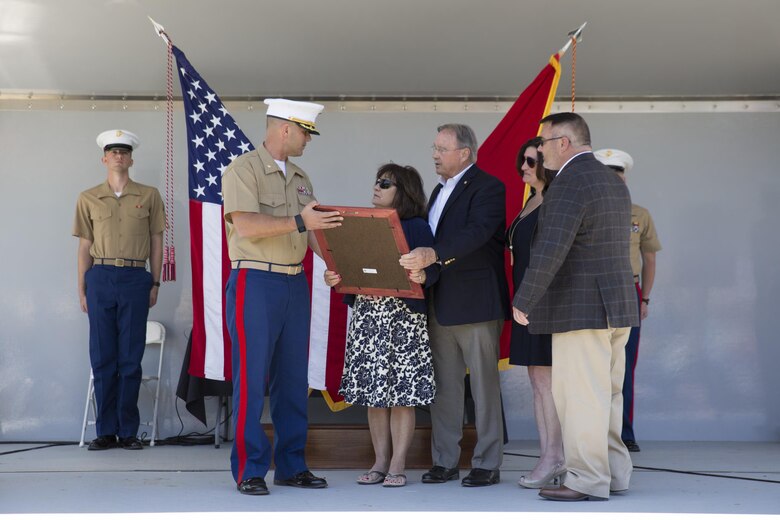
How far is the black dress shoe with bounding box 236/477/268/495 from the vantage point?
381cm

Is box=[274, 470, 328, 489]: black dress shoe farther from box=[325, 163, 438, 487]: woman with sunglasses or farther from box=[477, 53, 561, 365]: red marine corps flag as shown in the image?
box=[477, 53, 561, 365]: red marine corps flag

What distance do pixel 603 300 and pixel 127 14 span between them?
9.95 ft

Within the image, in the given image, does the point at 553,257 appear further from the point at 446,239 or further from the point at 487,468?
the point at 487,468

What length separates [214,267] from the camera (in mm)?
5379

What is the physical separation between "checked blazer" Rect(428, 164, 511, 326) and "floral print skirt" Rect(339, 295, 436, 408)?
0.55ft

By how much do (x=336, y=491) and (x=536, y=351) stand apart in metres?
1.09

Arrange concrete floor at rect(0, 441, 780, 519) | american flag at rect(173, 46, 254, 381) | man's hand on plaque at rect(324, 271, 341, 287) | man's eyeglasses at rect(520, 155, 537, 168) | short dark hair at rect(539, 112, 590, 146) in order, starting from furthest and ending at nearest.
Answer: american flag at rect(173, 46, 254, 381), man's eyeglasses at rect(520, 155, 537, 168), man's hand on plaque at rect(324, 271, 341, 287), short dark hair at rect(539, 112, 590, 146), concrete floor at rect(0, 441, 780, 519)

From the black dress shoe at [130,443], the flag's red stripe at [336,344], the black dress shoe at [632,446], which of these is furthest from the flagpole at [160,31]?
the black dress shoe at [632,446]

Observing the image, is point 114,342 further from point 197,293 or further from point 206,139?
point 206,139

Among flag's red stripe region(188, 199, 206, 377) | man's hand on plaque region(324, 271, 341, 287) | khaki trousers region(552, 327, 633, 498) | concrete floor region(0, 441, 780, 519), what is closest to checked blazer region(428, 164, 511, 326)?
man's hand on plaque region(324, 271, 341, 287)

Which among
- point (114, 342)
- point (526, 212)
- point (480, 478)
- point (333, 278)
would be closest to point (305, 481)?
point (480, 478)

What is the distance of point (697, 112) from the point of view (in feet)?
21.1

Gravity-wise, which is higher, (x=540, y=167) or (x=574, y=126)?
(x=574, y=126)

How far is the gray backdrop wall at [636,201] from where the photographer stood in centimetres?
629
